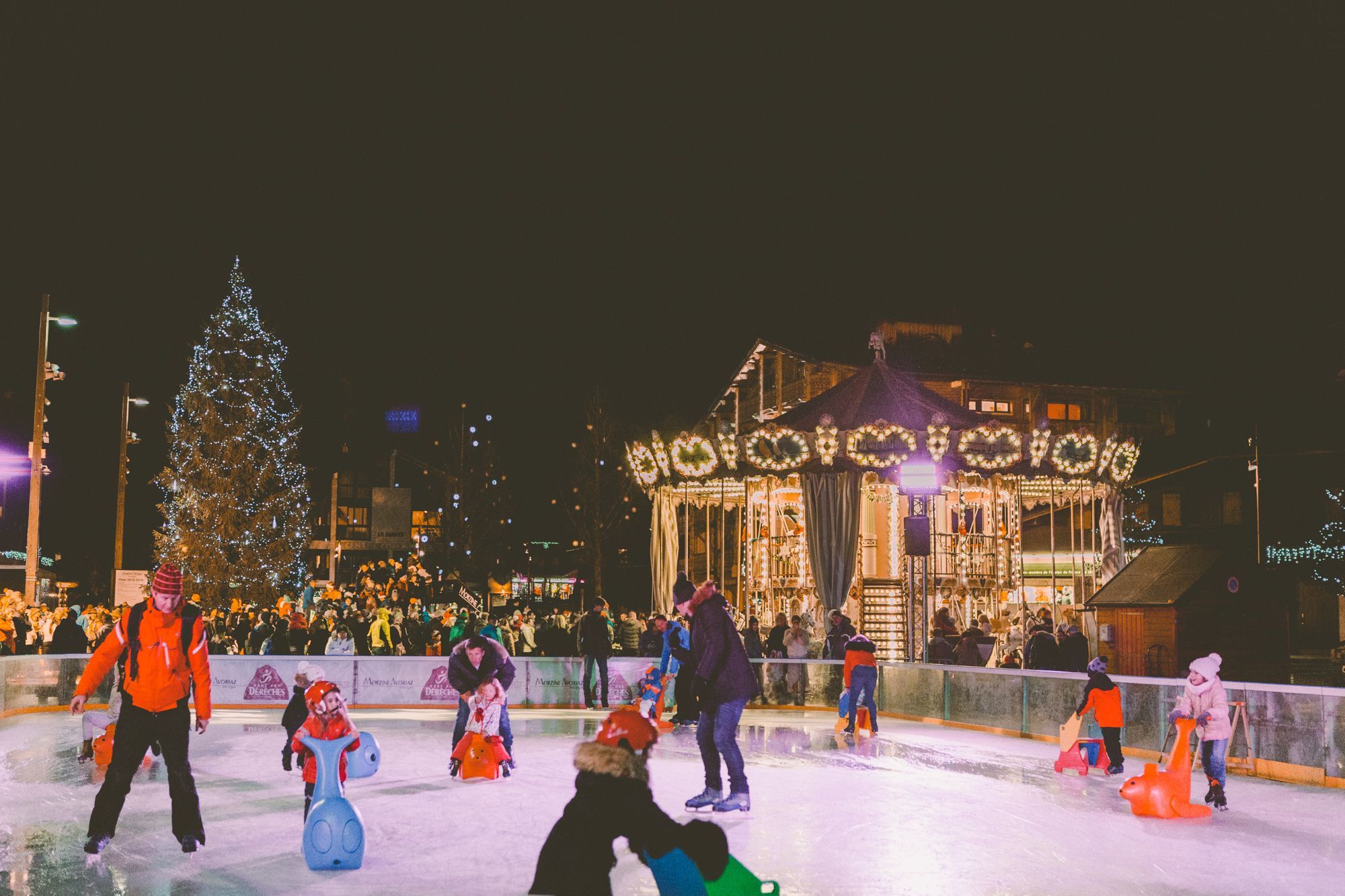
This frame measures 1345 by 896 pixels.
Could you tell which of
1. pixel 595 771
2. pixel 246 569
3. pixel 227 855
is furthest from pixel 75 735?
pixel 246 569

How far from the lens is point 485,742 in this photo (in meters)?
10.2

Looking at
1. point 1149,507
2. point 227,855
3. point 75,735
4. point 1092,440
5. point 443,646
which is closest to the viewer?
point 227,855

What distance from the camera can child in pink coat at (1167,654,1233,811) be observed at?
363 inches

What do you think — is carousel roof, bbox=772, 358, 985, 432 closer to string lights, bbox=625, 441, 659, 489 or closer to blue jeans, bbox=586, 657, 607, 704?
string lights, bbox=625, 441, 659, 489

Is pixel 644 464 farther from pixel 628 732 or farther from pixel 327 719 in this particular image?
pixel 628 732

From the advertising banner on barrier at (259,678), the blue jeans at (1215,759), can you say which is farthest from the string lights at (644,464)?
the blue jeans at (1215,759)

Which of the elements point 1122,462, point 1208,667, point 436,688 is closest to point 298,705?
point 1208,667

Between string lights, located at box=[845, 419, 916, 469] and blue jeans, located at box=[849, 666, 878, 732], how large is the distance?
7.40 meters

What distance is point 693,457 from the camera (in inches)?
901

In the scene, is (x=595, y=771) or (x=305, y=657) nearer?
(x=595, y=771)

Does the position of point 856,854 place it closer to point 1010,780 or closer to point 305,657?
point 1010,780

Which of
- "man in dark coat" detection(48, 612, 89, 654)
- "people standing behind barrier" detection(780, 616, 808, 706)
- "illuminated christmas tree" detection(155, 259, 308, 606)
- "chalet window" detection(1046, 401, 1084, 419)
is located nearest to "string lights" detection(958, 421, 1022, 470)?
"people standing behind barrier" detection(780, 616, 808, 706)

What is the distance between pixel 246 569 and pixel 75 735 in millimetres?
23594

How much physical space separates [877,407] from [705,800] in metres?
14.9
